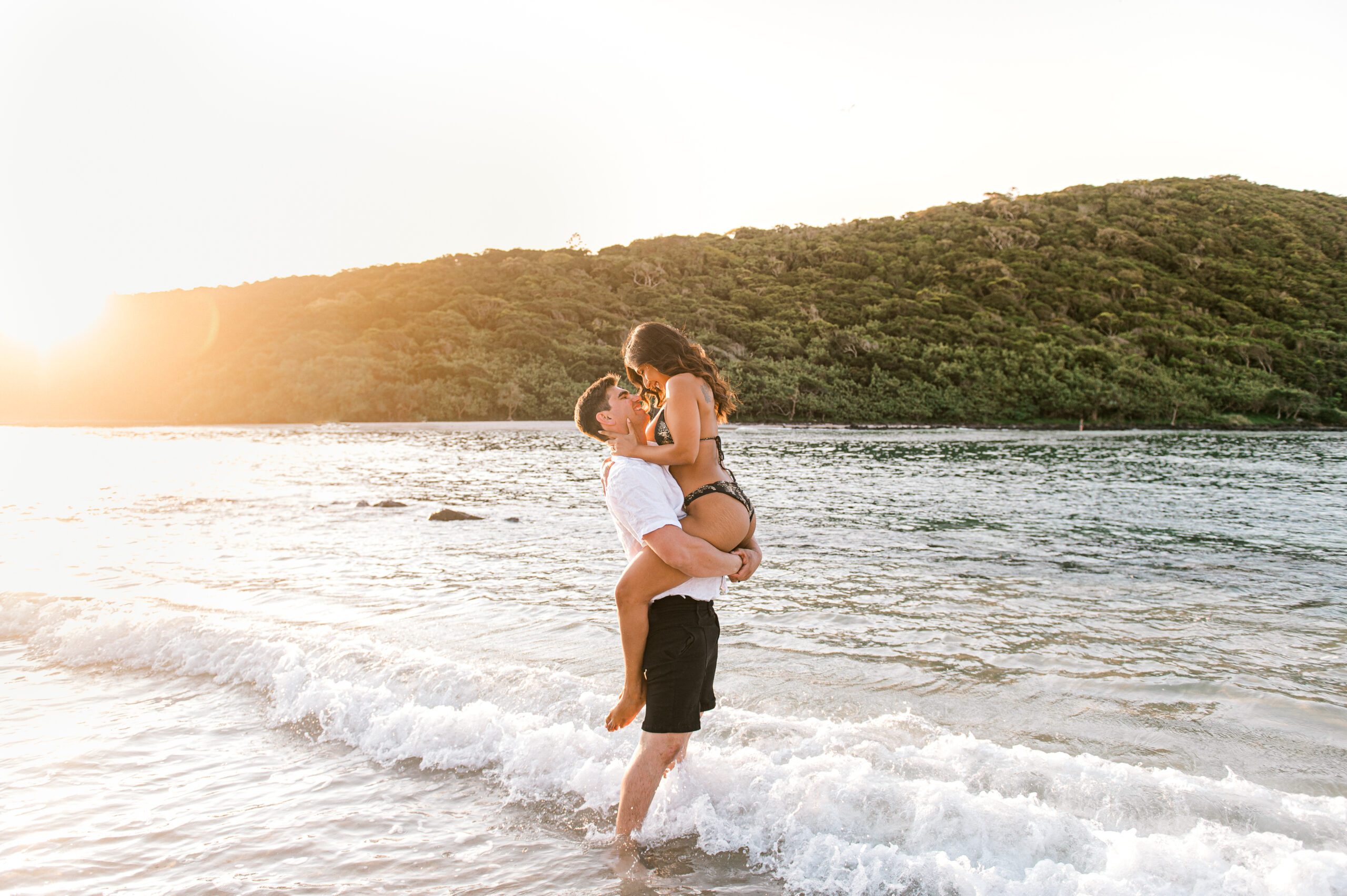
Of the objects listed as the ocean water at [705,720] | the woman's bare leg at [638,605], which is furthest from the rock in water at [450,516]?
the woman's bare leg at [638,605]

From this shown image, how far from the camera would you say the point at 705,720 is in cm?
510

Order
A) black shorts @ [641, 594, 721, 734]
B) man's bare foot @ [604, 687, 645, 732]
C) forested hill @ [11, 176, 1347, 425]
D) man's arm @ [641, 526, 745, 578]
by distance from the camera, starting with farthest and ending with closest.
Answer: forested hill @ [11, 176, 1347, 425]
man's bare foot @ [604, 687, 645, 732]
black shorts @ [641, 594, 721, 734]
man's arm @ [641, 526, 745, 578]

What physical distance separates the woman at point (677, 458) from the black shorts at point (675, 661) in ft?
0.19

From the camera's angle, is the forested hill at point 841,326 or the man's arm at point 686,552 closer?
the man's arm at point 686,552

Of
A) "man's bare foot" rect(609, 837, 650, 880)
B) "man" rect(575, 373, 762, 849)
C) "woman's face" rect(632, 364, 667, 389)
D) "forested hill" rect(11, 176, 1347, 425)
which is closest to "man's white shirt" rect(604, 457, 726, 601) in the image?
"man" rect(575, 373, 762, 849)

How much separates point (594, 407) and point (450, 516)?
14.2 metres

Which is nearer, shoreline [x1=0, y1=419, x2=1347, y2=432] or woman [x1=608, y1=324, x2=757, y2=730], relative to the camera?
woman [x1=608, y1=324, x2=757, y2=730]

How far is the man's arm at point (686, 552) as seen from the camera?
3.30m

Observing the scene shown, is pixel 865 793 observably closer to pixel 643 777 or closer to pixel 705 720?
pixel 643 777

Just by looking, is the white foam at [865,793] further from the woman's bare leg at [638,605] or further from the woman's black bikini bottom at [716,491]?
the woman's black bikini bottom at [716,491]

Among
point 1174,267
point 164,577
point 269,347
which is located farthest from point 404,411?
point 1174,267

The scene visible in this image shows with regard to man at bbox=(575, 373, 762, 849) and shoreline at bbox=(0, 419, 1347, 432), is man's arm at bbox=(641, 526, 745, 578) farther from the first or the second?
shoreline at bbox=(0, 419, 1347, 432)

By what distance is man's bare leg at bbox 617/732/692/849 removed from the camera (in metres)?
3.62

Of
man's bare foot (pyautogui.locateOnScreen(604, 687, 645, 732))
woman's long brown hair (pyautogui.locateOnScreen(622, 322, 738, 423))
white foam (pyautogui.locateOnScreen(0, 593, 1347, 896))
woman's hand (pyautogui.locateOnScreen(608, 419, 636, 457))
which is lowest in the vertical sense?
white foam (pyautogui.locateOnScreen(0, 593, 1347, 896))
